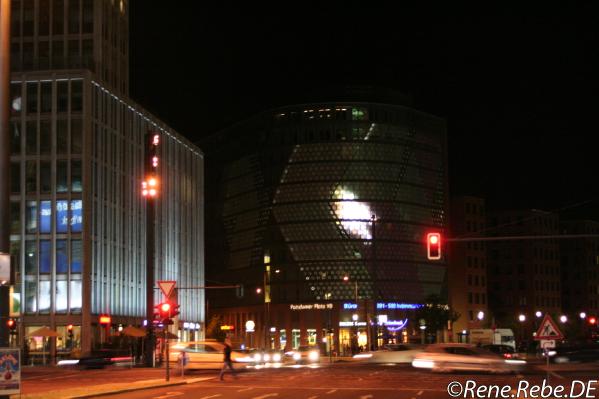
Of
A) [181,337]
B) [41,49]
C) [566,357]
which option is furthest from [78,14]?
[566,357]

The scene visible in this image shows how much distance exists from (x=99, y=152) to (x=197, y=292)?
3322 centimetres

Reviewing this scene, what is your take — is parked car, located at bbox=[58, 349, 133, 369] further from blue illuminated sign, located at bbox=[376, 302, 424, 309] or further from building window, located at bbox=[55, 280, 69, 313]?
blue illuminated sign, located at bbox=[376, 302, 424, 309]

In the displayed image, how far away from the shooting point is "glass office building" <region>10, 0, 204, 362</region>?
7388 cm

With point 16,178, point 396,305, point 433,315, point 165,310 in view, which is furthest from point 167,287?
point 396,305

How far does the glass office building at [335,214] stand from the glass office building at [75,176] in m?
46.5

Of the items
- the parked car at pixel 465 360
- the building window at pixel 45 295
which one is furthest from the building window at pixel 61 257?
the parked car at pixel 465 360

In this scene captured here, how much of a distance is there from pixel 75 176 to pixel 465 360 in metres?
47.5

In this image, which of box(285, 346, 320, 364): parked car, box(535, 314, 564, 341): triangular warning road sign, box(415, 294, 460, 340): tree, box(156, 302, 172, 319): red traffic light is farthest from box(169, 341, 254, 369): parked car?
box(415, 294, 460, 340): tree

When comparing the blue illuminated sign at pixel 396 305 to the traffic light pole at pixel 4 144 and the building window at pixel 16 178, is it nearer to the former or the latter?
the building window at pixel 16 178

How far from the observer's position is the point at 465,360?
3625cm

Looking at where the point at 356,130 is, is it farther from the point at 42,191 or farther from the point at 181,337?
the point at 42,191

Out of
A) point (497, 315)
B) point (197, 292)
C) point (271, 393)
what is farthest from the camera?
point (497, 315)

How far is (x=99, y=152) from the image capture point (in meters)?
77.0

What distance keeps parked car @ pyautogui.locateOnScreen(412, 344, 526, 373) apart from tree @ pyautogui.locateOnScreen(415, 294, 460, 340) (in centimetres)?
8615
